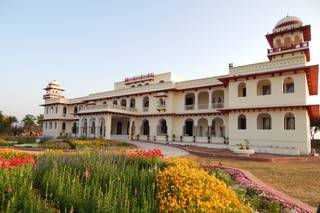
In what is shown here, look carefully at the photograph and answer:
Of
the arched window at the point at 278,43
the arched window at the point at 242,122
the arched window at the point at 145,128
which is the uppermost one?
the arched window at the point at 278,43

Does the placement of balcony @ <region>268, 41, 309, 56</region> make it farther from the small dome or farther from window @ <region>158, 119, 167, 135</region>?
window @ <region>158, 119, 167, 135</region>

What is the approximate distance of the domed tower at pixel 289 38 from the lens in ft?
82.5

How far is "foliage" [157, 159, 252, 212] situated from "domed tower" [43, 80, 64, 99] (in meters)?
49.8

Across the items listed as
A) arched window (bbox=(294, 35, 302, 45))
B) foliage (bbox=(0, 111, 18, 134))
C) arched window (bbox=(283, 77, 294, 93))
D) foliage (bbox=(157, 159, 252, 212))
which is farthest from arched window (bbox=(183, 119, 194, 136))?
foliage (bbox=(0, 111, 18, 134))

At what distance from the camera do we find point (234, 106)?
22969mm

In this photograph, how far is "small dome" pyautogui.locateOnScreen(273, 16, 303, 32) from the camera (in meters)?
26.1

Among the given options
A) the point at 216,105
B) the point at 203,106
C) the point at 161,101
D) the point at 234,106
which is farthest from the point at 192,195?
the point at 161,101

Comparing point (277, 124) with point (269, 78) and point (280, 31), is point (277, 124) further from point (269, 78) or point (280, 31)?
point (280, 31)

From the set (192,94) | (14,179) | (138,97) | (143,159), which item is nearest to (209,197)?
(14,179)

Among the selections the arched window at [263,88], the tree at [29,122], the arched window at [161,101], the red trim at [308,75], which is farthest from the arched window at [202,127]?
the tree at [29,122]

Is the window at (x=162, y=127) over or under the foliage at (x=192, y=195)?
over

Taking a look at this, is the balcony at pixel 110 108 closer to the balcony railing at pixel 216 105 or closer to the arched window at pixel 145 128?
the arched window at pixel 145 128

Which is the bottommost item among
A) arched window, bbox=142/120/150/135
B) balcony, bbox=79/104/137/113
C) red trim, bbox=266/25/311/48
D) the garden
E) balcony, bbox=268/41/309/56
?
the garden

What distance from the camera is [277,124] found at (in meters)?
20.5
